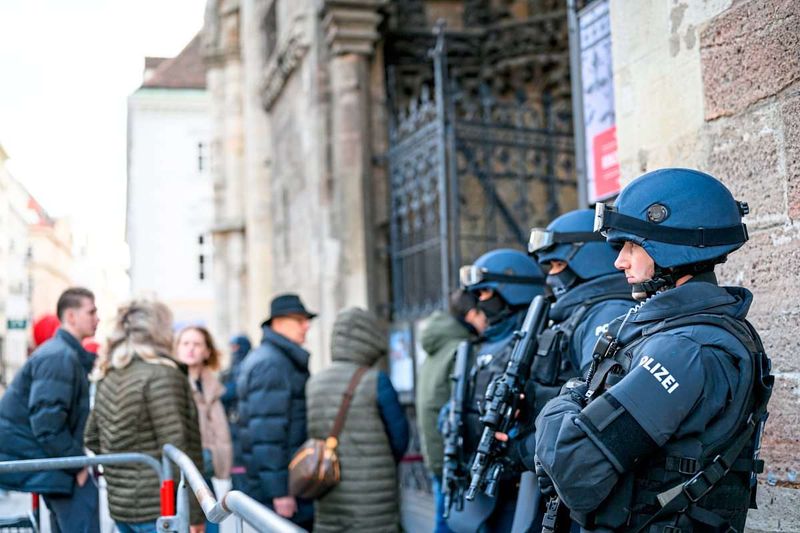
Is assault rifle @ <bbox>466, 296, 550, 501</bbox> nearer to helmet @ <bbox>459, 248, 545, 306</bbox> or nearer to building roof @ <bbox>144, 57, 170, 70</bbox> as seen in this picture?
helmet @ <bbox>459, 248, 545, 306</bbox>

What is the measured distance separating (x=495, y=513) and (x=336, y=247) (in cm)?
719

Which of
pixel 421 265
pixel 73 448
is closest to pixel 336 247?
pixel 421 265

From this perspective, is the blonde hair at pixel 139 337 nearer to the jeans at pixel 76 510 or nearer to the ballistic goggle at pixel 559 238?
the jeans at pixel 76 510

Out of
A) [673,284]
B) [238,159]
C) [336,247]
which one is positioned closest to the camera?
[673,284]

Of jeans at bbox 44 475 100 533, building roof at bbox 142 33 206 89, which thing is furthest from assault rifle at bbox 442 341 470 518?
building roof at bbox 142 33 206 89

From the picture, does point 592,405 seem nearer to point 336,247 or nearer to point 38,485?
point 38,485

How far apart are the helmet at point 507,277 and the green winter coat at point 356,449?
3.76 ft

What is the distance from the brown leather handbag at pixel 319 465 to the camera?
556 centimetres

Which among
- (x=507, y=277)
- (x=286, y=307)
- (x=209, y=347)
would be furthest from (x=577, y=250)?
(x=209, y=347)

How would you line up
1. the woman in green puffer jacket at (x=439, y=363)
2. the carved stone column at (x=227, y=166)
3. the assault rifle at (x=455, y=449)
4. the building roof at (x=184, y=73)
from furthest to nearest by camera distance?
1. the building roof at (x=184, y=73)
2. the carved stone column at (x=227, y=166)
3. the woman in green puffer jacket at (x=439, y=363)
4. the assault rifle at (x=455, y=449)

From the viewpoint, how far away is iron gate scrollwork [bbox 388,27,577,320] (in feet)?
30.2

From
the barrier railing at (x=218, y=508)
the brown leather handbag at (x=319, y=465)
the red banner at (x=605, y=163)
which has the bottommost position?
the brown leather handbag at (x=319, y=465)

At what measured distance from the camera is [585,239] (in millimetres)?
3729

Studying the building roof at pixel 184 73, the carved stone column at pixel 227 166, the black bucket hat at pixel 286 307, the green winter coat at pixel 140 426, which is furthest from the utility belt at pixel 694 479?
the building roof at pixel 184 73
